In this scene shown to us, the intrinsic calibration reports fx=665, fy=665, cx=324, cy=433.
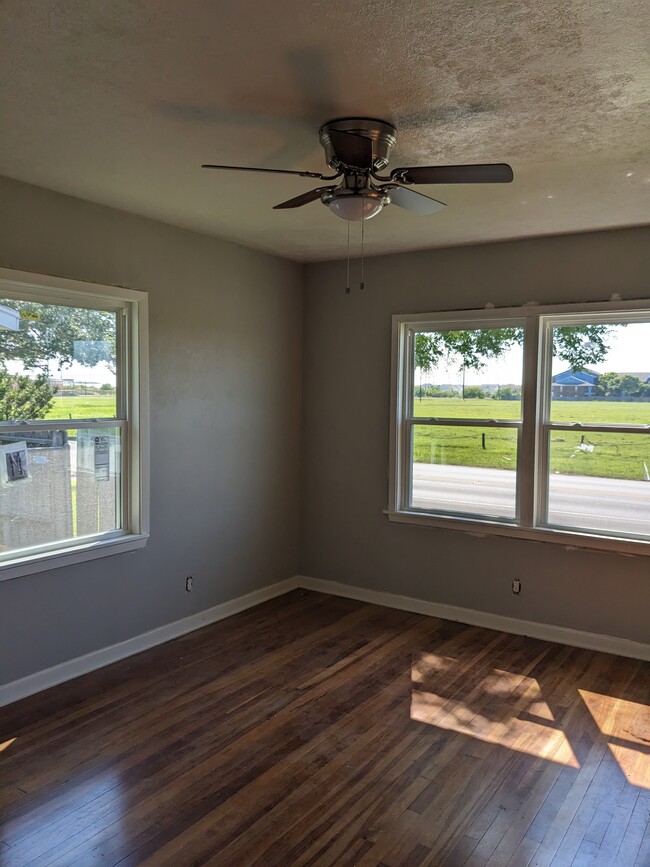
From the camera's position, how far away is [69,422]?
12.4ft

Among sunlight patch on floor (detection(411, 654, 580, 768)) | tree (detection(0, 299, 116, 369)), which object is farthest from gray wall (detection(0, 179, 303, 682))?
sunlight patch on floor (detection(411, 654, 580, 768))

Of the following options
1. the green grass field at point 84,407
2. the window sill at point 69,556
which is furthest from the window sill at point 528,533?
the green grass field at point 84,407

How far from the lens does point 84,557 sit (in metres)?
3.81

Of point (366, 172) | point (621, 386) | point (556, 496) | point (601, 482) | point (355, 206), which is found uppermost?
point (366, 172)

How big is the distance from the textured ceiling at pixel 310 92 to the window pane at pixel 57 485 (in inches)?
54.1

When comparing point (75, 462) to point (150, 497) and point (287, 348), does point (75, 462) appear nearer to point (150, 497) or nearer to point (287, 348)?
point (150, 497)

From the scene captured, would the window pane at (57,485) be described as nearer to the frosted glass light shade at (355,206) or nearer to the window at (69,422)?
the window at (69,422)

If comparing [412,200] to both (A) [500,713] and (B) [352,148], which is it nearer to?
(B) [352,148]

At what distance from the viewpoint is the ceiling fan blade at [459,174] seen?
236 centimetres

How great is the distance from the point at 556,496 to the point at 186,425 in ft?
8.34

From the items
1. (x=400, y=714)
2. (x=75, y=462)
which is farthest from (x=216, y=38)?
(x=400, y=714)

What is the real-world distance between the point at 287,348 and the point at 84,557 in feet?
7.75

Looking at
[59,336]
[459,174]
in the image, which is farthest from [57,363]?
[459,174]

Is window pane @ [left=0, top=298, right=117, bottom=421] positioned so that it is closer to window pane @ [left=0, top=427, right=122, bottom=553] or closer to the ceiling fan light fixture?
window pane @ [left=0, top=427, right=122, bottom=553]
